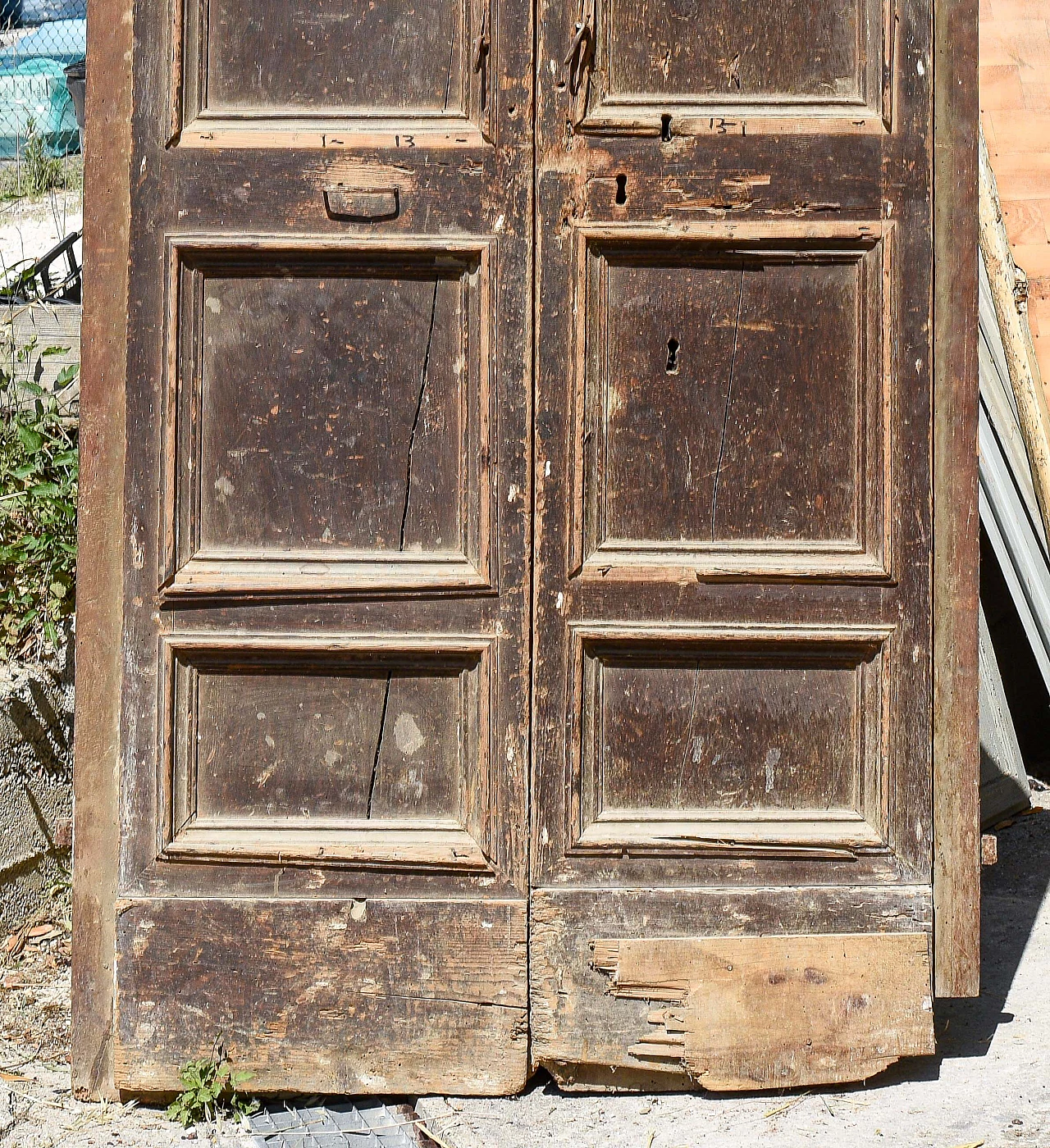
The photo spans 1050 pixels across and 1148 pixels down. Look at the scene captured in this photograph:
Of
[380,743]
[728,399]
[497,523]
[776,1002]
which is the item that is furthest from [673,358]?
[776,1002]

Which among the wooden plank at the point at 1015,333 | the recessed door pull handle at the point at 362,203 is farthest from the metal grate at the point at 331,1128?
the wooden plank at the point at 1015,333

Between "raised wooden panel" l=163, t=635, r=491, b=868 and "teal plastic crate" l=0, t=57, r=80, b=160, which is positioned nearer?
"raised wooden panel" l=163, t=635, r=491, b=868

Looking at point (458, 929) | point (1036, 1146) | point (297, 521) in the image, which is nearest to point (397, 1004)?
point (458, 929)

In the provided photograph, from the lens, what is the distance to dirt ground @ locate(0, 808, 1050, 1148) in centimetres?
213

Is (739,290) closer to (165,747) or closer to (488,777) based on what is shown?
(488,777)

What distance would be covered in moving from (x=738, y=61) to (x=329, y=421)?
1166 millimetres

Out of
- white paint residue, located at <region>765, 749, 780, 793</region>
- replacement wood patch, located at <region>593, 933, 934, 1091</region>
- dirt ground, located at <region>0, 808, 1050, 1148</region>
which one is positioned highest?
white paint residue, located at <region>765, 749, 780, 793</region>

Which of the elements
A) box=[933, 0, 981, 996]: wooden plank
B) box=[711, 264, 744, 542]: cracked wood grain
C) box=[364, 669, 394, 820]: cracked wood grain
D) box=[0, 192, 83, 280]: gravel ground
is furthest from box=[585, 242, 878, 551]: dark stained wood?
box=[0, 192, 83, 280]: gravel ground

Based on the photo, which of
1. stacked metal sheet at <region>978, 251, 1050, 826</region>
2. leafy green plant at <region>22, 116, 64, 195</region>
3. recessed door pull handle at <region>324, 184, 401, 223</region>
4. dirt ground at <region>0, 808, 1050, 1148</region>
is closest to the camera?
dirt ground at <region>0, 808, 1050, 1148</region>

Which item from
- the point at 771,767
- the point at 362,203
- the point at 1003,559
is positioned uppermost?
the point at 362,203

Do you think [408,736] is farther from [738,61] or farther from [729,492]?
[738,61]

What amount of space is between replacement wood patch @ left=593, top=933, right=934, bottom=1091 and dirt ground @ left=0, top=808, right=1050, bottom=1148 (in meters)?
0.08

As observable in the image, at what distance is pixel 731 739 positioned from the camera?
2332 millimetres

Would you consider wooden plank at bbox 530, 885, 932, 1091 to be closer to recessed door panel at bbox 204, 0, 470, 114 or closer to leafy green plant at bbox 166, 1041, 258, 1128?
leafy green plant at bbox 166, 1041, 258, 1128
